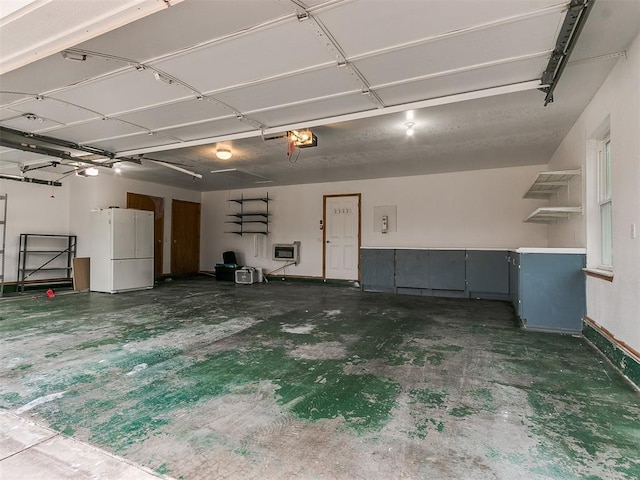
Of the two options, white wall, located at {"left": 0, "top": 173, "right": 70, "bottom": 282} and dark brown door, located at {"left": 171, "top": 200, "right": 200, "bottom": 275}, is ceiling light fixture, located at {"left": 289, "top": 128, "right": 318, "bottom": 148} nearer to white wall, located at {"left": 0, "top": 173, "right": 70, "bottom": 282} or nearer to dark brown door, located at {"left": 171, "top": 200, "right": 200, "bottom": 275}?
dark brown door, located at {"left": 171, "top": 200, "right": 200, "bottom": 275}

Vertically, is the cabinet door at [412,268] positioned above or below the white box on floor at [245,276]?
above

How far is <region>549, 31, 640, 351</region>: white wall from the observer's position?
8.13ft

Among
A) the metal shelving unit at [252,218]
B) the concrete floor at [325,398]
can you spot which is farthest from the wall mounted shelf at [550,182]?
the metal shelving unit at [252,218]

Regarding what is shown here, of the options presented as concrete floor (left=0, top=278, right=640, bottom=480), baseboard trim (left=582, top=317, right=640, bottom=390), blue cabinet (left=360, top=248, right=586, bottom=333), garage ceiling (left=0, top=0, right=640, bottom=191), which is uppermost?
garage ceiling (left=0, top=0, right=640, bottom=191)

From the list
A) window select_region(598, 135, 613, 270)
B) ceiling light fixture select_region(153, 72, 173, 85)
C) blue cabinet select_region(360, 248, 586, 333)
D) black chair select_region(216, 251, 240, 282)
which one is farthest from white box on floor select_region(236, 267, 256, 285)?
window select_region(598, 135, 613, 270)

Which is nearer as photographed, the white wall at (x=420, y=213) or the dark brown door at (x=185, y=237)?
the white wall at (x=420, y=213)

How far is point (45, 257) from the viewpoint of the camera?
7359 millimetres

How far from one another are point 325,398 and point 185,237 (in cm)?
869

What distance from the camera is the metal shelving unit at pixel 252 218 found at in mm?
9344

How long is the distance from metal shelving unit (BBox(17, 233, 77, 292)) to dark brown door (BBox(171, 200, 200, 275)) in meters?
2.37

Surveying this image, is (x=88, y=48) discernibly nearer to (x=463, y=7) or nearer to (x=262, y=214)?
(x=463, y=7)

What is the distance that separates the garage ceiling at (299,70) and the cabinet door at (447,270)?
7.08 ft

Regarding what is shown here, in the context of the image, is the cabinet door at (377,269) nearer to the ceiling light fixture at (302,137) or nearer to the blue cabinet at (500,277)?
the blue cabinet at (500,277)

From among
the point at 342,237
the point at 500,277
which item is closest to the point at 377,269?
the point at 342,237
